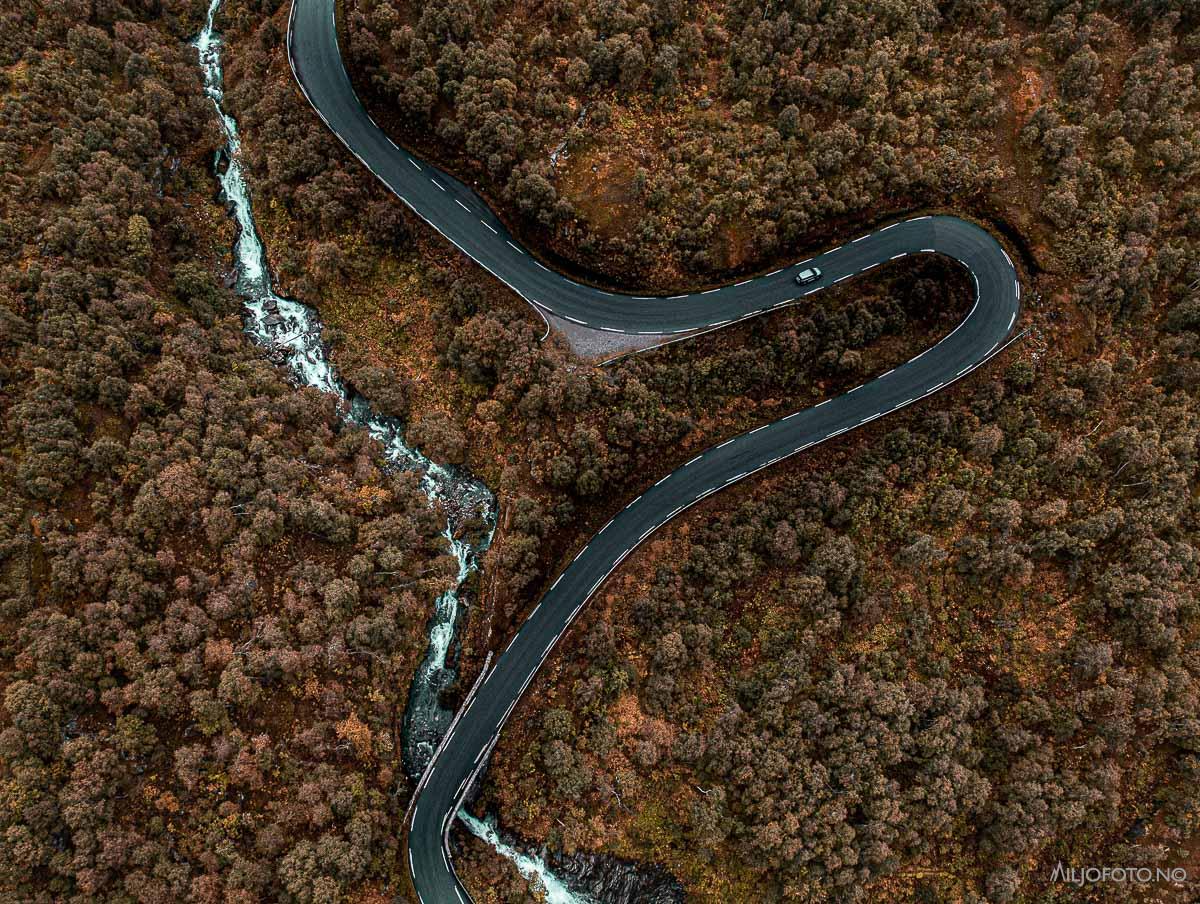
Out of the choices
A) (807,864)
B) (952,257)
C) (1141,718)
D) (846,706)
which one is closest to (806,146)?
(952,257)

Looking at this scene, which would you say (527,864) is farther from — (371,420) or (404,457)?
(371,420)

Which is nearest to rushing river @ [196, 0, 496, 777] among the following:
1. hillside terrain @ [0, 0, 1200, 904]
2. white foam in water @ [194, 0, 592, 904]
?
white foam in water @ [194, 0, 592, 904]

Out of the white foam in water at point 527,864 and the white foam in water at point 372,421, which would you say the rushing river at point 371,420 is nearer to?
the white foam in water at point 372,421

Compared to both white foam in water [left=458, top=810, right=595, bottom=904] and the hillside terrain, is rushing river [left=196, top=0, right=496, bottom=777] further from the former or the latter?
white foam in water [left=458, top=810, right=595, bottom=904]

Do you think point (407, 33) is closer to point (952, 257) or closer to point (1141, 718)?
point (952, 257)

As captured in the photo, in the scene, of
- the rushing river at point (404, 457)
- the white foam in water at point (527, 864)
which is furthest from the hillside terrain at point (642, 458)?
the rushing river at point (404, 457)

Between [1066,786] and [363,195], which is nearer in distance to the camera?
[1066,786]
